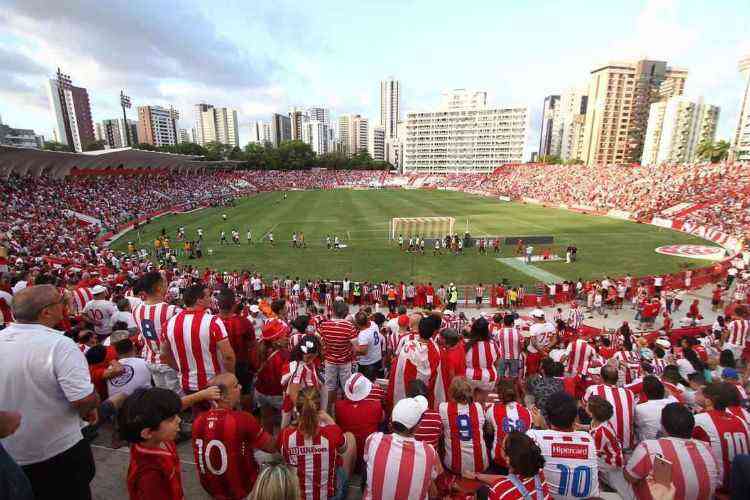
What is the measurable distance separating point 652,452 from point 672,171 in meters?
60.4

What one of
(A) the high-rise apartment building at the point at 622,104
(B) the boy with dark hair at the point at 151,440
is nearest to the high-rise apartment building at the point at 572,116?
(A) the high-rise apartment building at the point at 622,104

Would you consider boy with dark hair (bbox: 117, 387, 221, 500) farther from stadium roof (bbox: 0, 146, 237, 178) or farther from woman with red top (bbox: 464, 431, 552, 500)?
stadium roof (bbox: 0, 146, 237, 178)

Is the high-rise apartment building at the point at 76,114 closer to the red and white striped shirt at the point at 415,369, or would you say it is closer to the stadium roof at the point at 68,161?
the stadium roof at the point at 68,161

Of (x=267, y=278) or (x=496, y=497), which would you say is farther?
(x=267, y=278)

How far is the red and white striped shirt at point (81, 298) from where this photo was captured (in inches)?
365

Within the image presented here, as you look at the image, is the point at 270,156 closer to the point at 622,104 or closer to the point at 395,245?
the point at 395,245

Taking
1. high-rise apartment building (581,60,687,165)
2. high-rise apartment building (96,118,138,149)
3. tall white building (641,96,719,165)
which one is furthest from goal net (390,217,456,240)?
high-rise apartment building (96,118,138,149)

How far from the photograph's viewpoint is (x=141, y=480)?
257 cm

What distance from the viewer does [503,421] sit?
12.6ft

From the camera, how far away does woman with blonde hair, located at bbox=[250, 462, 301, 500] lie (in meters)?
2.01

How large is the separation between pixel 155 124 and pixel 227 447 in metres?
210

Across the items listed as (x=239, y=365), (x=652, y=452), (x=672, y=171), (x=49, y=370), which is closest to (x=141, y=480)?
(x=49, y=370)

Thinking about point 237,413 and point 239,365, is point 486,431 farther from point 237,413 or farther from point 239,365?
point 239,365

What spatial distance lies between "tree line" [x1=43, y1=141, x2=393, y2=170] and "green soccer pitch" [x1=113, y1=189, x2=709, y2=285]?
6306 centimetres
